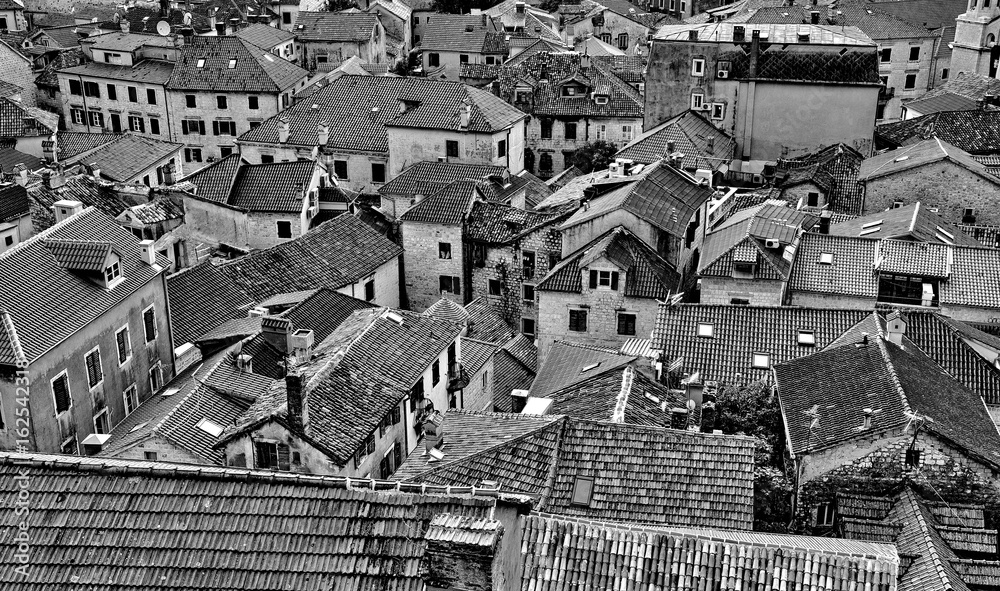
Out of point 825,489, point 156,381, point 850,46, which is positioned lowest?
point 156,381

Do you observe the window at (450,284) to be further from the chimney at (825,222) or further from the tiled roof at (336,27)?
the tiled roof at (336,27)

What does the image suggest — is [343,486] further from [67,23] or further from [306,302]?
[67,23]

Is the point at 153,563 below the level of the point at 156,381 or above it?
above

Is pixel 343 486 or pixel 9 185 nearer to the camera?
pixel 343 486

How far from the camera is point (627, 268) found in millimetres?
49594

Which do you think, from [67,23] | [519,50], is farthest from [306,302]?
[67,23]

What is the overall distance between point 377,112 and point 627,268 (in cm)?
3507

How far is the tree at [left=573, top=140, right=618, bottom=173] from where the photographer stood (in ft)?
270

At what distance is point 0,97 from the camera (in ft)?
264

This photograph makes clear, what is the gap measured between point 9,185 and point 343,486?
45.4m

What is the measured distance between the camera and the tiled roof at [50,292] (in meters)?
36.4

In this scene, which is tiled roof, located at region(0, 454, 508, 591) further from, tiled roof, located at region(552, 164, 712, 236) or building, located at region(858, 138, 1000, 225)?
building, located at region(858, 138, 1000, 225)

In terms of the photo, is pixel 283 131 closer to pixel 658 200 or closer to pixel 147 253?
pixel 147 253

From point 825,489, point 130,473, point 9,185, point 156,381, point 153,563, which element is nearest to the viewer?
point 153,563
